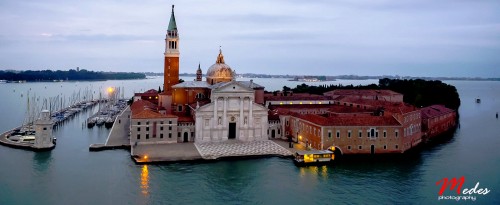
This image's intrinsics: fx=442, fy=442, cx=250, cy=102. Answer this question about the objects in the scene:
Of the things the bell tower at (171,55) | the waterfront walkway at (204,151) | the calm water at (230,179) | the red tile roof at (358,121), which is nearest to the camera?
the calm water at (230,179)

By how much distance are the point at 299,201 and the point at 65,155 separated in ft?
60.9

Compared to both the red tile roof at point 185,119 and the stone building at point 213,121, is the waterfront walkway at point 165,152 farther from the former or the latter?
the red tile roof at point 185,119

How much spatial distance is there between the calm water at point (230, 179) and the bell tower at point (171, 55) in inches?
621

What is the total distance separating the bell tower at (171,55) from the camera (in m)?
46.1

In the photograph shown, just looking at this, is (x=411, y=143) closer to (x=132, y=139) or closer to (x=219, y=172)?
(x=219, y=172)

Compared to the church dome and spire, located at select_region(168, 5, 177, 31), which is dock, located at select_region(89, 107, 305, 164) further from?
spire, located at select_region(168, 5, 177, 31)

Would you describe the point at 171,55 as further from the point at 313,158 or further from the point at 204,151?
the point at 313,158

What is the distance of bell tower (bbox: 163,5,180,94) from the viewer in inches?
1816

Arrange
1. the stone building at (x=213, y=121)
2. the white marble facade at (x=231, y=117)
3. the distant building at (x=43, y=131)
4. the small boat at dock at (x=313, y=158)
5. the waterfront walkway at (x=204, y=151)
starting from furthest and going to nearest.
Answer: the white marble facade at (x=231, y=117) < the stone building at (x=213, y=121) < the distant building at (x=43, y=131) < the waterfront walkway at (x=204, y=151) < the small boat at dock at (x=313, y=158)

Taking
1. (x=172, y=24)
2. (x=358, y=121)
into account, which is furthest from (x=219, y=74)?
(x=358, y=121)

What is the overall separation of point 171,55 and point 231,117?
13958 mm
